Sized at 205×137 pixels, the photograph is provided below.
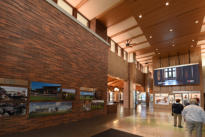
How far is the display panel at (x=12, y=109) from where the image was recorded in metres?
3.94

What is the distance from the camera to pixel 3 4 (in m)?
4.08

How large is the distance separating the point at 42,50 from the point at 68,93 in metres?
2.33

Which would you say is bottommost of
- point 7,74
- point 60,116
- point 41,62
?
point 60,116

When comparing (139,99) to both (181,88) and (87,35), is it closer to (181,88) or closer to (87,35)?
(181,88)

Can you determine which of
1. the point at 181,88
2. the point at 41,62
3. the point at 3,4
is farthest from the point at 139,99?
the point at 3,4

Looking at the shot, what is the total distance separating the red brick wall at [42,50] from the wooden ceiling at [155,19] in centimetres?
241

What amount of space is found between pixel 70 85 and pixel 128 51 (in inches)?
423

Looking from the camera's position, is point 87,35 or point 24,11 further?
point 87,35

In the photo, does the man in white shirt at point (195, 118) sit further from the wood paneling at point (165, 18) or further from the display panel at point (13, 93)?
the wood paneling at point (165, 18)

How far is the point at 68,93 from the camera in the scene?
6.20 meters

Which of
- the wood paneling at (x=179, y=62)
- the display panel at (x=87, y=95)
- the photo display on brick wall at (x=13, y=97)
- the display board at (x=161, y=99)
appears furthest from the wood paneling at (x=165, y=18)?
the photo display on brick wall at (x=13, y=97)

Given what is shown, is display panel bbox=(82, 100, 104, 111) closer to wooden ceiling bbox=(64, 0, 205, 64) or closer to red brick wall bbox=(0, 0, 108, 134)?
red brick wall bbox=(0, 0, 108, 134)

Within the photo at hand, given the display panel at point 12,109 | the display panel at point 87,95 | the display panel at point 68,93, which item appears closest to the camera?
the display panel at point 12,109

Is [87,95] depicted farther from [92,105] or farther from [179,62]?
[179,62]
